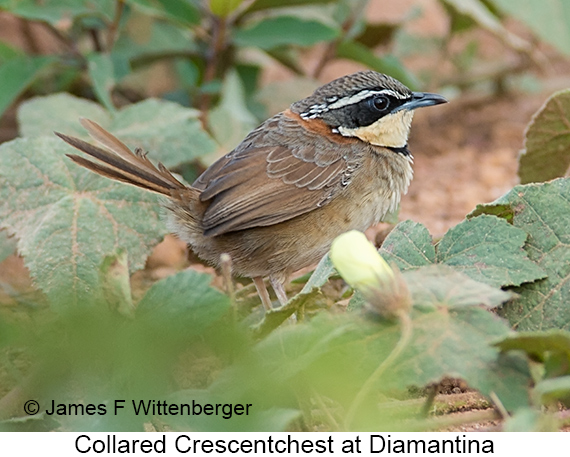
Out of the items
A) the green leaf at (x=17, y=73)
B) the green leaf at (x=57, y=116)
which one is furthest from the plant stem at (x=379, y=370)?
the green leaf at (x=17, y=73)

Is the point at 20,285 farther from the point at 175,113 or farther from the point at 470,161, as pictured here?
the point at 470,161

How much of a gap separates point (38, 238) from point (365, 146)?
1719mm

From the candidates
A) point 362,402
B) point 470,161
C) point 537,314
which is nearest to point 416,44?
point 470,161

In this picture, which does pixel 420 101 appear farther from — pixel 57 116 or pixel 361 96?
pixel 57 116

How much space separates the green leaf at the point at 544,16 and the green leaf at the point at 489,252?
67 centimetres

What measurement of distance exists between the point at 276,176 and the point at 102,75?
168cm

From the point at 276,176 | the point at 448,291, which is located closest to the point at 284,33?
the point at 276,176

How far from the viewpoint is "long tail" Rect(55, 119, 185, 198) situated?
3.33 metres

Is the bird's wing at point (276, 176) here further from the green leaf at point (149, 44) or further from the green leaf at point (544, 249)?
the green leaf at point (149, 44)

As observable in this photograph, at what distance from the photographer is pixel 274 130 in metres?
4.13

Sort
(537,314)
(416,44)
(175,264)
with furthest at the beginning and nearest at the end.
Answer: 1. (416,44)
2. (175,264)
3. (537,314)

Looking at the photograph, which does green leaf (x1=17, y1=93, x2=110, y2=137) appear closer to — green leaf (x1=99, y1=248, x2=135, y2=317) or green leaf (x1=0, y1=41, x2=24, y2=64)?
green leaf (x1=0, y1=41, x2=24, y2=64)

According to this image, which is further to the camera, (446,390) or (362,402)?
(446,390)

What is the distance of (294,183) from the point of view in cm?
383
